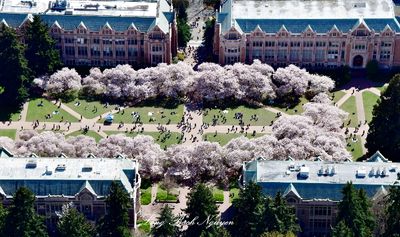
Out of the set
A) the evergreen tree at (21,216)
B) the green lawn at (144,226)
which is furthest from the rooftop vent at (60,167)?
the green lawn at (144,226)

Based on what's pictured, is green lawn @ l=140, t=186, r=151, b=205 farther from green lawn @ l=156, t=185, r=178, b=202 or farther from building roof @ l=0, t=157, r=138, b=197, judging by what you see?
building roof @ l=0, t=157, r=138, b=197

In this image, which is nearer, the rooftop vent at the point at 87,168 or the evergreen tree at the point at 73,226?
the evergreen tree at the point at 73,226

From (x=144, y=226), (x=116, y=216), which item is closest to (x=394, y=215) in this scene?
(x=144, y=226)

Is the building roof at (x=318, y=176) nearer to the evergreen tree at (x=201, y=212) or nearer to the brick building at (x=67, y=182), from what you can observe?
the evergreen tree at (x=201, y=212)

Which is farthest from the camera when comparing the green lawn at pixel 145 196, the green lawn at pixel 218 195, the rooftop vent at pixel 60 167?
the green lawn at pixel 145 196

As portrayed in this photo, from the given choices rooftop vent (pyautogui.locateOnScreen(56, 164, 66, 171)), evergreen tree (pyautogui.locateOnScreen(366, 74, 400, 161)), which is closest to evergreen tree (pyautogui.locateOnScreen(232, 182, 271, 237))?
rooftop vent (pyautogui.locateOnScreen(56, 164, 66, 171))

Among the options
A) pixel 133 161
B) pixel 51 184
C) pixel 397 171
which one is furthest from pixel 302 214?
pixel 51 184

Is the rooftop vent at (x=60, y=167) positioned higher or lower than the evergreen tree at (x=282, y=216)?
higher
